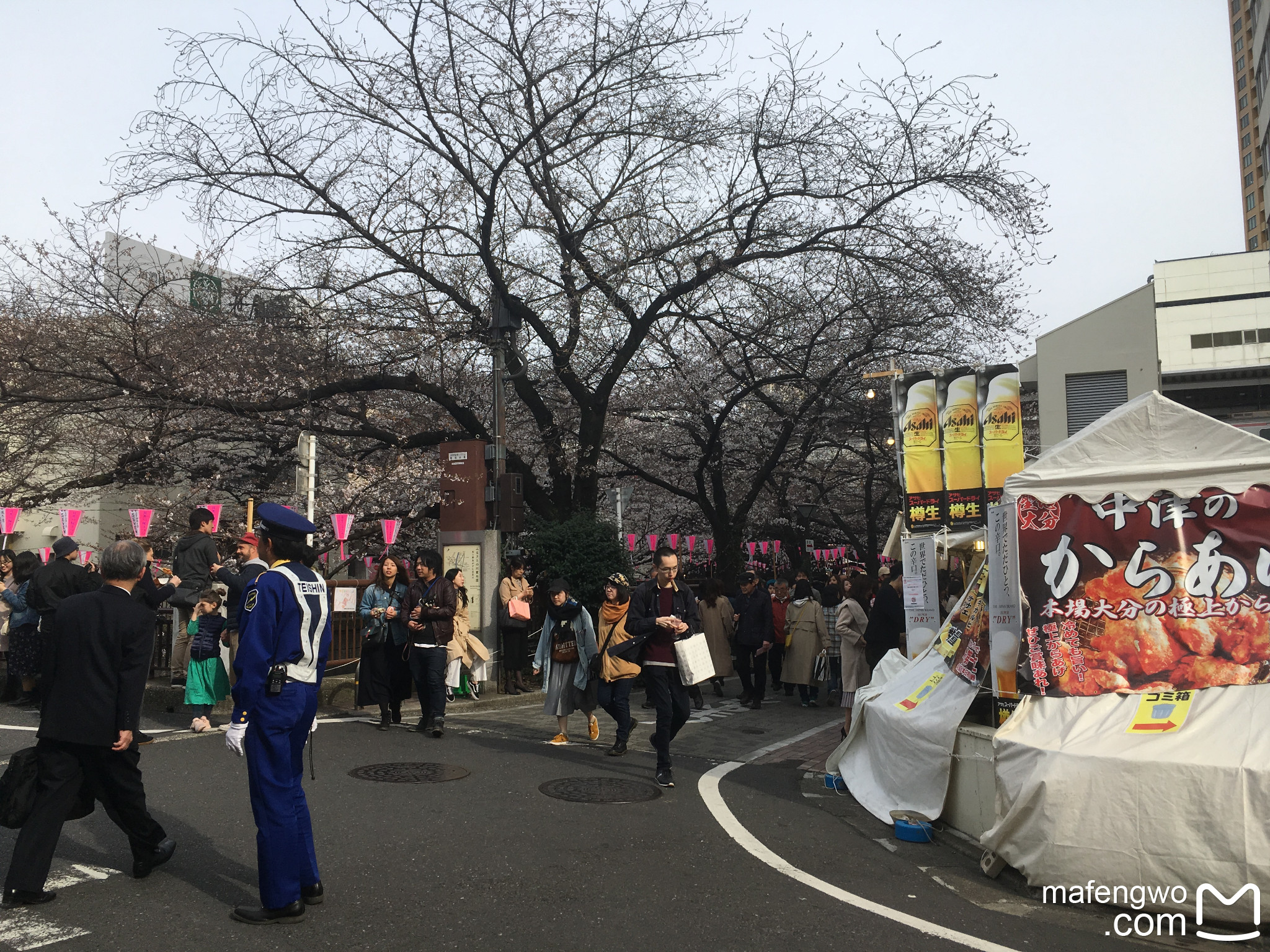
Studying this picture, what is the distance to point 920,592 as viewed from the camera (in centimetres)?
1018

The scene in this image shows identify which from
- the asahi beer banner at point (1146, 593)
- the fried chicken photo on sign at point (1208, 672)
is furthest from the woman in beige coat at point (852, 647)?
the fried chicken photo on sign at point (1208, 672)

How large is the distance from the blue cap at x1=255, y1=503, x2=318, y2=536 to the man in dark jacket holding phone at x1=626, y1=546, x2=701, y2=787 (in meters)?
3.92

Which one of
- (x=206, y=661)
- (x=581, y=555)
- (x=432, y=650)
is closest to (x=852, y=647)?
(x=581, y=555)

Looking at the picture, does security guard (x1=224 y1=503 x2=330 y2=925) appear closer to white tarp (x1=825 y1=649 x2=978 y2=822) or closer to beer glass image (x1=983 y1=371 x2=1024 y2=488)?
white tarp (x1=825 y1=649 x2=978 y2=822)

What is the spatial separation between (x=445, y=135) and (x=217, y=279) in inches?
165

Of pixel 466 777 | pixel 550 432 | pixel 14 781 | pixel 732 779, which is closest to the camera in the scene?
pixel 14 781

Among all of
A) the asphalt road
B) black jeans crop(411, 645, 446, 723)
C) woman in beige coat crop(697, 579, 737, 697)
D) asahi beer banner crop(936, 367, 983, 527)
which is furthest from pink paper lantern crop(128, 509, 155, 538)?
asahi beer banner crop(936, 367, 983, 527)

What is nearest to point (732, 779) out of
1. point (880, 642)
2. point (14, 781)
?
point (880, 642)

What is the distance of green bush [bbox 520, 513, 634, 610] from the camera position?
14453mm

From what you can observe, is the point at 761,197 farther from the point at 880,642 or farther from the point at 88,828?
the point at 88,828

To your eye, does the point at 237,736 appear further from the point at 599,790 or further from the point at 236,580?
the point at 236,580

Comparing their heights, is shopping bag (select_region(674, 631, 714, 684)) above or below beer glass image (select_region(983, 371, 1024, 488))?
below

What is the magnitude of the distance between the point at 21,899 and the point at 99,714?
856mm

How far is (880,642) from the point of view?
403 inches
